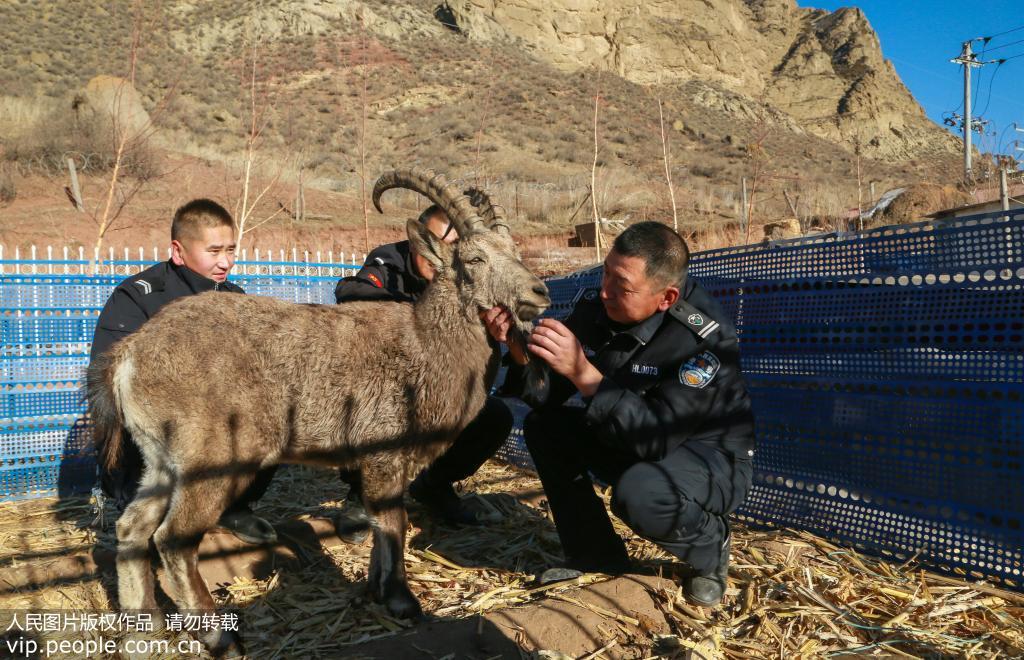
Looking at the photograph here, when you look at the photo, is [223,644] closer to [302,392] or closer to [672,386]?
[302,392]

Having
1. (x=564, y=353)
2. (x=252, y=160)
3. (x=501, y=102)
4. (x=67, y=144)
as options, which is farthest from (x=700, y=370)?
(x=501, y=102)

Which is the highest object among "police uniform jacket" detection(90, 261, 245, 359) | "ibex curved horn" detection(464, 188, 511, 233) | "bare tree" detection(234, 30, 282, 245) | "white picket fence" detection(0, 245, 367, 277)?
"bare tree" detection(234, 30, 282, 245)

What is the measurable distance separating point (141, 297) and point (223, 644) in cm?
254

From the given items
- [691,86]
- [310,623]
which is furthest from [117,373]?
[691,86]

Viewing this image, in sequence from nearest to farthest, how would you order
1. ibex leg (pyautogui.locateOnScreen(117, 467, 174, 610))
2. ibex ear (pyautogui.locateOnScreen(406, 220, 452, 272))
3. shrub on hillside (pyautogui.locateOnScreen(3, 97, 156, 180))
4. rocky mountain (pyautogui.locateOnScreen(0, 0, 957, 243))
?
ibex leg (pyautogui.locateOnScreen(117, 467, 174, 610)), ibex ear (pyautogui.locateOnScreen(406, 220, 452, 272)), shrub on hillside (pyautogui.locateOnScreen(3, 97, 156, 180)), rocky mountain (pyautogui.locateOnScreen(0, 0, 957, 243))

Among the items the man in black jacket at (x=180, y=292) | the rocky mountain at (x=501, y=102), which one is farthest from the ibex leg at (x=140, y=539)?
the rocky mountain at (x=501, y=102)

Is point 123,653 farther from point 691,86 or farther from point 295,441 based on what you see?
point 691,86

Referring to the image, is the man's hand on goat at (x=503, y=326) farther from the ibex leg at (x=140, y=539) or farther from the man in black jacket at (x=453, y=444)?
the ibex leg at (x=140, y=539)

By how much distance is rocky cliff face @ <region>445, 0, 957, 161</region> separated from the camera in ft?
203

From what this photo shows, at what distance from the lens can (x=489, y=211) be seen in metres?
4.72

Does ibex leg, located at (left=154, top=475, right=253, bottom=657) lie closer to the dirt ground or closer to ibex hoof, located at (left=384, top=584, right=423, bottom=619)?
the dirt ground

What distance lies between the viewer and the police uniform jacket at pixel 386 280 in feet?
17.1

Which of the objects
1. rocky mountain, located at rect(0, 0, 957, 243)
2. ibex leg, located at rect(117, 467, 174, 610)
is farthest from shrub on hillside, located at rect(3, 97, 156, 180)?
ibex leg, located at rect(117, 467, 174, 610)

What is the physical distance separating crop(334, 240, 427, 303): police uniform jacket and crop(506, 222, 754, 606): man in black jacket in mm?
1691
